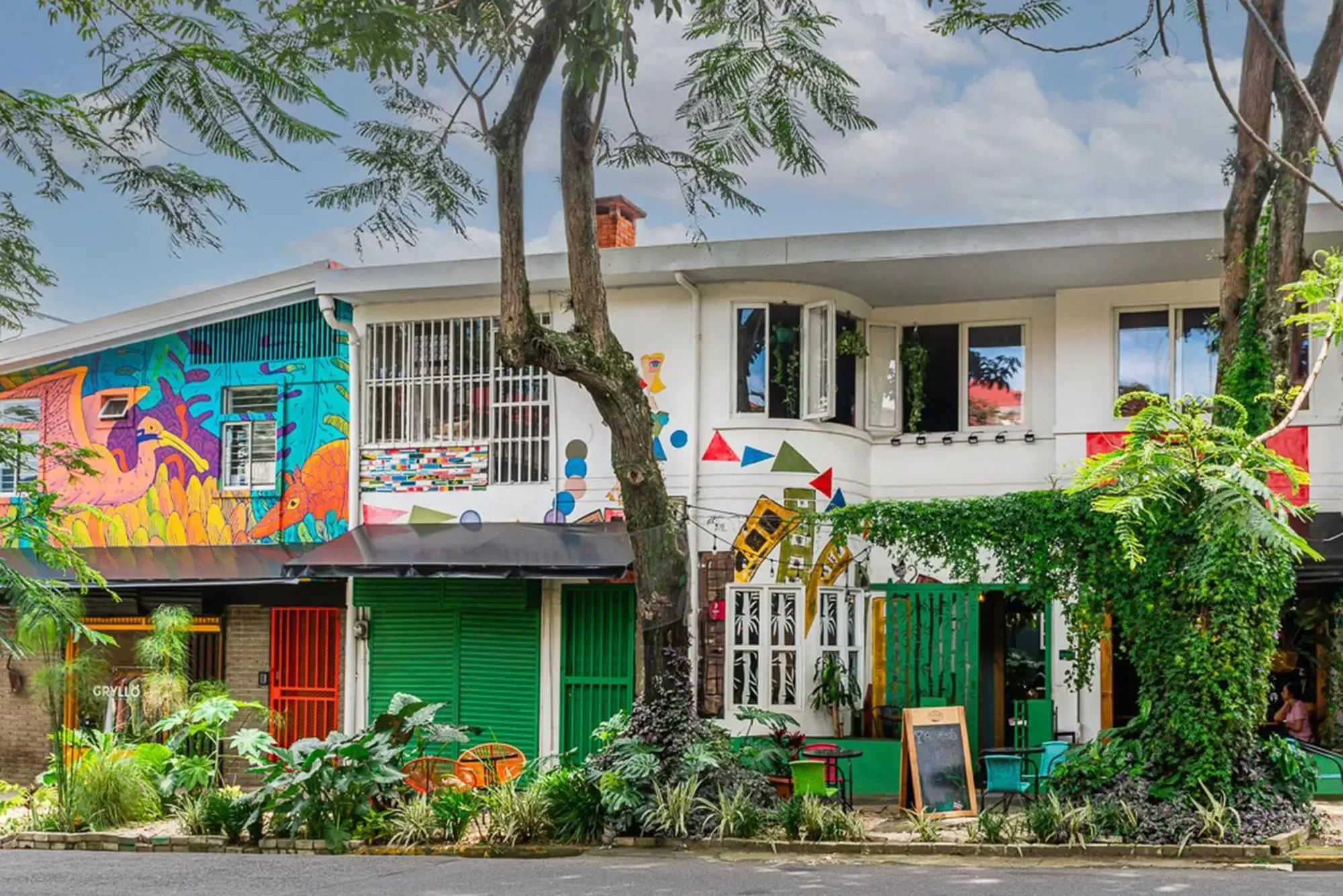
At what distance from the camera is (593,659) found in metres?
17.2

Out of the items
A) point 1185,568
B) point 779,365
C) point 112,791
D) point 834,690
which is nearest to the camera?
point 1185,568

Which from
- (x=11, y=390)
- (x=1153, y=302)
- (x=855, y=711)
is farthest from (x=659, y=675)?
(x=11, y=390)

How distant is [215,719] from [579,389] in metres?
5.36

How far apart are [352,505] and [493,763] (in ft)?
15.3

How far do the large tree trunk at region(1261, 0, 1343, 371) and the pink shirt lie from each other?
14.2 feet

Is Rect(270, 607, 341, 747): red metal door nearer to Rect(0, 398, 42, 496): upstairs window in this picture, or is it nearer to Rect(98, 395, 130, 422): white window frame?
Rect(98, 395, 130, 422): white window frame

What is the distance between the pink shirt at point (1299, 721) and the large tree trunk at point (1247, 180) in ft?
13.6

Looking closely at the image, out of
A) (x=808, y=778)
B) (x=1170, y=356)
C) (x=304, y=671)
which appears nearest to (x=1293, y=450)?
(x=1170, y=356)

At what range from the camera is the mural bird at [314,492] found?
1842 cm

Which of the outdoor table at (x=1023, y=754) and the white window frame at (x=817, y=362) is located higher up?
the white window frame at (x=817, y=362)

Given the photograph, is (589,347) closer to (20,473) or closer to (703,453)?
(703,453)

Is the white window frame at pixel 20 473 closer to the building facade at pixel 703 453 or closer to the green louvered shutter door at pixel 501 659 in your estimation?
the building facade at pixel 703 453

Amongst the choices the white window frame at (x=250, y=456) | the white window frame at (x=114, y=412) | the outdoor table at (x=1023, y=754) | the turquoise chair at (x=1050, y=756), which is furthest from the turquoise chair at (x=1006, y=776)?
the white window frame at (x=114, y=412)

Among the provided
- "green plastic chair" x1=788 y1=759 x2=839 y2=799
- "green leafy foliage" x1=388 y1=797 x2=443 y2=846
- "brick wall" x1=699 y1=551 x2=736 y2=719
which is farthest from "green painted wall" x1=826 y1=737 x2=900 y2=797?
"green leafy foliage" x1=388 y1=797 x2=443 y2=846
